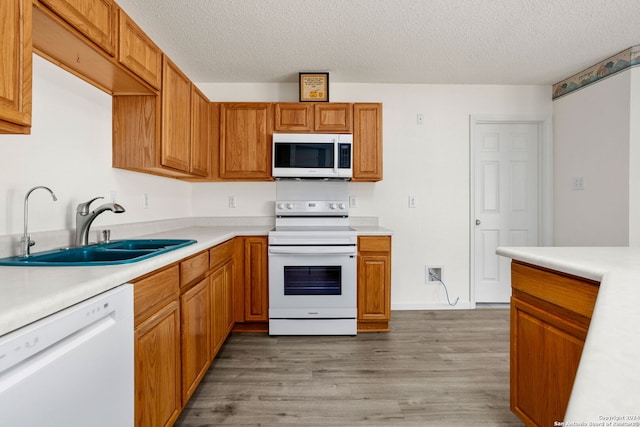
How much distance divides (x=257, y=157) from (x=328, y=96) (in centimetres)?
89

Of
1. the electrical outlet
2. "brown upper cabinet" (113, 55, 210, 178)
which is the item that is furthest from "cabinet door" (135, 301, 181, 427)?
the electrical outlet

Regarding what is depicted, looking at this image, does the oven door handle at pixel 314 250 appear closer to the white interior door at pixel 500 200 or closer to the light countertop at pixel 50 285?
the light countertop at pixel 50 285

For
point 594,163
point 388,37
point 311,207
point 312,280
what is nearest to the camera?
point 388,37

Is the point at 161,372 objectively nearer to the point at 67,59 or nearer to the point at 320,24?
the point at 67,59

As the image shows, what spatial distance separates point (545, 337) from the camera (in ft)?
4.31

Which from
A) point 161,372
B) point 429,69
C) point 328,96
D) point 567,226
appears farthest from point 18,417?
point 567,226

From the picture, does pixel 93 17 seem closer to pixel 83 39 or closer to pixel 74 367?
pixel 83 39

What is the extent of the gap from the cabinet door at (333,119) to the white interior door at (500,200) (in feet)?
4.92

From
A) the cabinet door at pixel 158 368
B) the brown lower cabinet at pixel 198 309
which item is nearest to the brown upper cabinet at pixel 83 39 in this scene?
the brown lower cabinet at pixel 198 309

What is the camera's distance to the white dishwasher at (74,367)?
2.27 feet

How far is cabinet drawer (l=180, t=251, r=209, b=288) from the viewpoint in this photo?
5.27 feet

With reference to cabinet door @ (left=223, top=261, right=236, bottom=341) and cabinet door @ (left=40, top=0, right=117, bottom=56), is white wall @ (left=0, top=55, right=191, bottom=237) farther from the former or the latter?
cabinet door @ (left=223, top=261, right=236, bottom=341)

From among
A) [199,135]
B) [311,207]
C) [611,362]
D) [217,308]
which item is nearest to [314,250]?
[311,207]

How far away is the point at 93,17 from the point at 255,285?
→ 2.06 m
